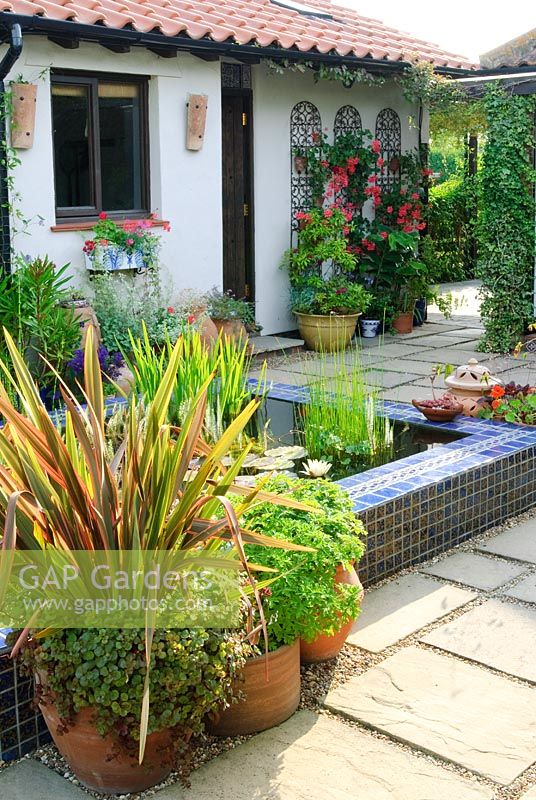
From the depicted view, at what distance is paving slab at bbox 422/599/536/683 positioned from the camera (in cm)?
359

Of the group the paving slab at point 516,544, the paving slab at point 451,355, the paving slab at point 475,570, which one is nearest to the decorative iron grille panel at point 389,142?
the paving slab at point 451,355

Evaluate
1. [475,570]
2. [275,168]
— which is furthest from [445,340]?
[475,570]

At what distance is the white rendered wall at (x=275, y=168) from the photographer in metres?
10.1

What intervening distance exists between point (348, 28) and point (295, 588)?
9720 mm

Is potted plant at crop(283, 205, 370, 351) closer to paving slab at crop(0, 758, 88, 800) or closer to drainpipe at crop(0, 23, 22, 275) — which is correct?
drainpipe at crop(0, 23, 22, 275)

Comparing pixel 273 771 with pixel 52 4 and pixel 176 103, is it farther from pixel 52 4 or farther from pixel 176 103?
pixel 176 103

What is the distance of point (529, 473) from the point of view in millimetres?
5293

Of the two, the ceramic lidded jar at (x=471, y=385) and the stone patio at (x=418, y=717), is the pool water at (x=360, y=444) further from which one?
the stone patio at (x=418, y=717)

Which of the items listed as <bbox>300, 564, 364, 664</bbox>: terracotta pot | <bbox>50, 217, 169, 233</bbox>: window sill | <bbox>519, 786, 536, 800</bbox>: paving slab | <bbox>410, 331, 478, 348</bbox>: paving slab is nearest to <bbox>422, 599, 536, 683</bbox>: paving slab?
<bbox>300, 564, 364, 664</bbox>: terracotta pot

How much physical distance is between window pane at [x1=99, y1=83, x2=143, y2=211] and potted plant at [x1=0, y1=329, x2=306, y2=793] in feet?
20.7

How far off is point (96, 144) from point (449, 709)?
670 centimetres

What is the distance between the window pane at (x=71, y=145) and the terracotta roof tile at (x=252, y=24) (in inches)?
30.0

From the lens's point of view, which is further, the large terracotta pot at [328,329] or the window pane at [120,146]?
the large terracotta pot at [328,329]

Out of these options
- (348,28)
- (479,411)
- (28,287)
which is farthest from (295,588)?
(348,28)
